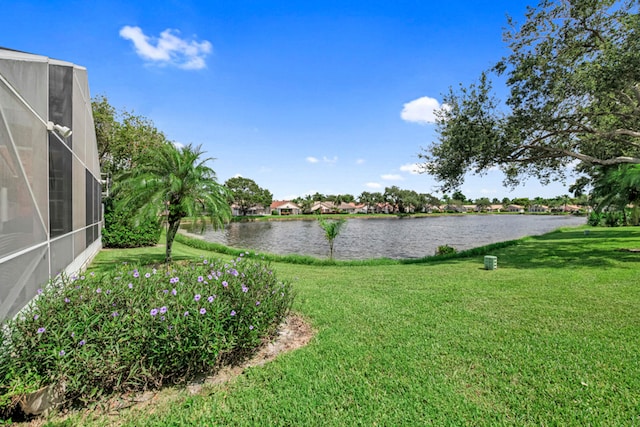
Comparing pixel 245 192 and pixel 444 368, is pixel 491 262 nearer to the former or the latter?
pixel 444 368

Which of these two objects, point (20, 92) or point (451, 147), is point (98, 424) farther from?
point (451, 147)

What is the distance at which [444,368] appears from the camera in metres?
3.40

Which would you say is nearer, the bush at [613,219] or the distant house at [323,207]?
the bush at [613,219]

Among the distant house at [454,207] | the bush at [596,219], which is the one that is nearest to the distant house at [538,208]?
the distant house at [454,207]

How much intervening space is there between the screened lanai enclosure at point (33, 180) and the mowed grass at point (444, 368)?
2418 mm

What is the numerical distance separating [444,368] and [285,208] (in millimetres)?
93323

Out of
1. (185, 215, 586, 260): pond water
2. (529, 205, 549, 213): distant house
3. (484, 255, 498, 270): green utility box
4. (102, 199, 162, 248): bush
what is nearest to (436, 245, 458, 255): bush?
(185, 215, 586, 260): pond water

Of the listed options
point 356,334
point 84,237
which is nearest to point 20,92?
point 356,334

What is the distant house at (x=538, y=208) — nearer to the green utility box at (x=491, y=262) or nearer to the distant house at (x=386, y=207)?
the distant house at (x=386, y=207)

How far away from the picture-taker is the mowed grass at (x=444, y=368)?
2.65 meters

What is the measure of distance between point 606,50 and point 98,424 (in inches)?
606

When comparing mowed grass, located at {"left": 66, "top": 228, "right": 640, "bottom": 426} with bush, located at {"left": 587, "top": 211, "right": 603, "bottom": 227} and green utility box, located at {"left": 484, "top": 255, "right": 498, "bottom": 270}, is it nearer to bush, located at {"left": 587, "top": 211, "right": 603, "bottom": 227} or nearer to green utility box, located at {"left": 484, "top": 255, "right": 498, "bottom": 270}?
green utility box, located at {"left": 484, "top": 255, "right": 498, "bottom": 270}

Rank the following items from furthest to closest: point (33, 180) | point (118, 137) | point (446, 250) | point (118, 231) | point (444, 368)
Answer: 1. point (118, 137)
2. point (446, 250)
3. point (118, 231)
4. point (33, 180)
5. point (444, 368)

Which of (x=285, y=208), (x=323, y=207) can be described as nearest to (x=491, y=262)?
(x=285, y=208)
